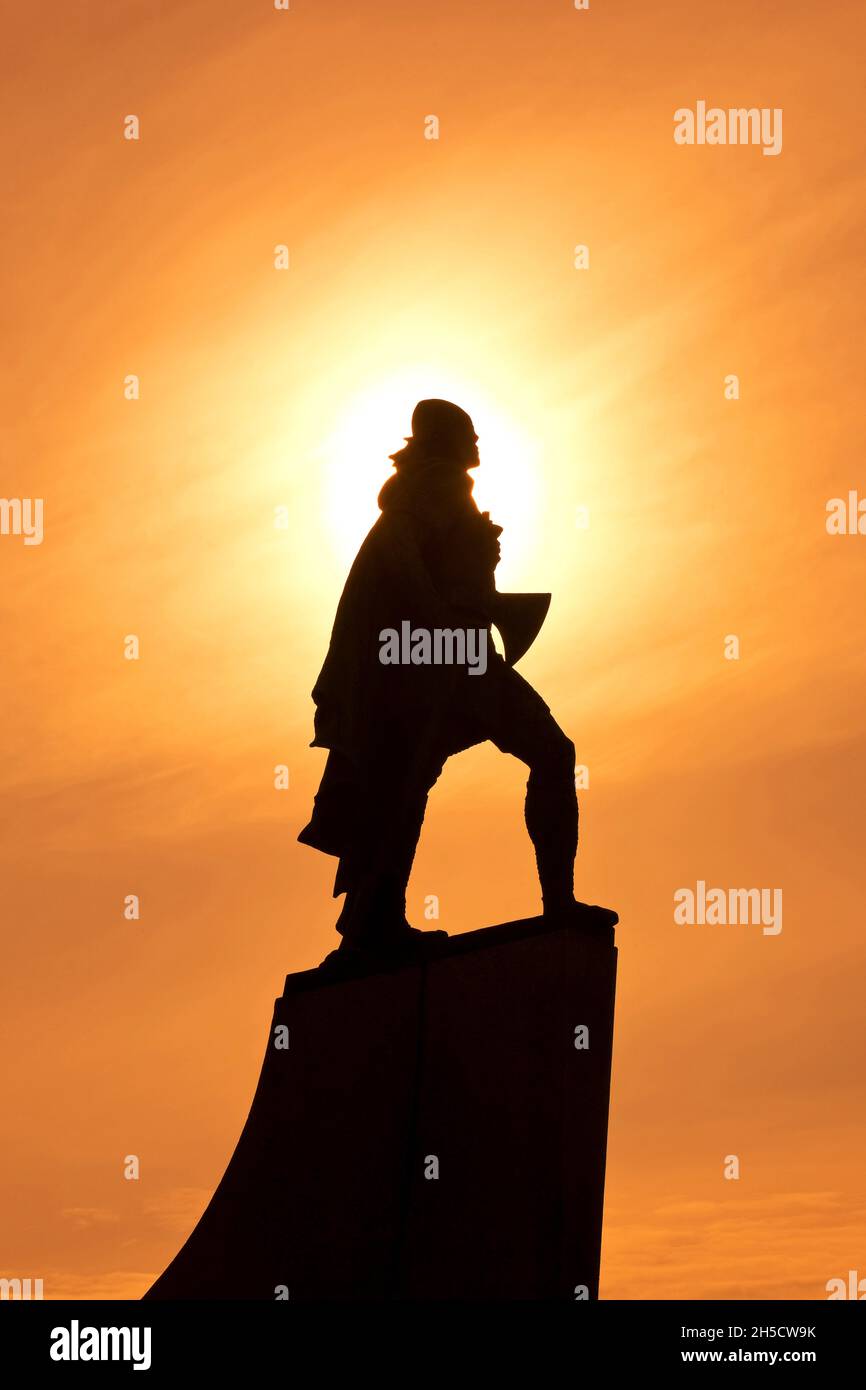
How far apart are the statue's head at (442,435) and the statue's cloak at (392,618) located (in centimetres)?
9

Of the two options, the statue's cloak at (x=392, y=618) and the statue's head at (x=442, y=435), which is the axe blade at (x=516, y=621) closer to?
the statue's cloak at (x=392, y=618)

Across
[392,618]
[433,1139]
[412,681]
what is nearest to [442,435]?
[392,618]

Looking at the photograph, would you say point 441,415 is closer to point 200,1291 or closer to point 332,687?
point 332,687

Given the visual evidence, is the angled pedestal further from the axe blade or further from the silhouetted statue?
the axe blade

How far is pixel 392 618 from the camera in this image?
13.1 m

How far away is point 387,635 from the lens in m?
13.1

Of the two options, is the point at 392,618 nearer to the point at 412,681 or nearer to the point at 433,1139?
the point at 412,681

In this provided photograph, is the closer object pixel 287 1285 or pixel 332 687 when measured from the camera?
pixel 287 1285

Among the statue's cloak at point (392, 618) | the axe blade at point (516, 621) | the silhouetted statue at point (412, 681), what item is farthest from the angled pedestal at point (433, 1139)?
the axe blade at point (516, 621)

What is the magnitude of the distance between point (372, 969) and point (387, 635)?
222cm

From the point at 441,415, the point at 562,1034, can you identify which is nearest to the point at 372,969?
the point at 562,1034

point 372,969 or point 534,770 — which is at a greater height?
point 534,770

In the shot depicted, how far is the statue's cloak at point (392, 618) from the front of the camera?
12.9 metres
